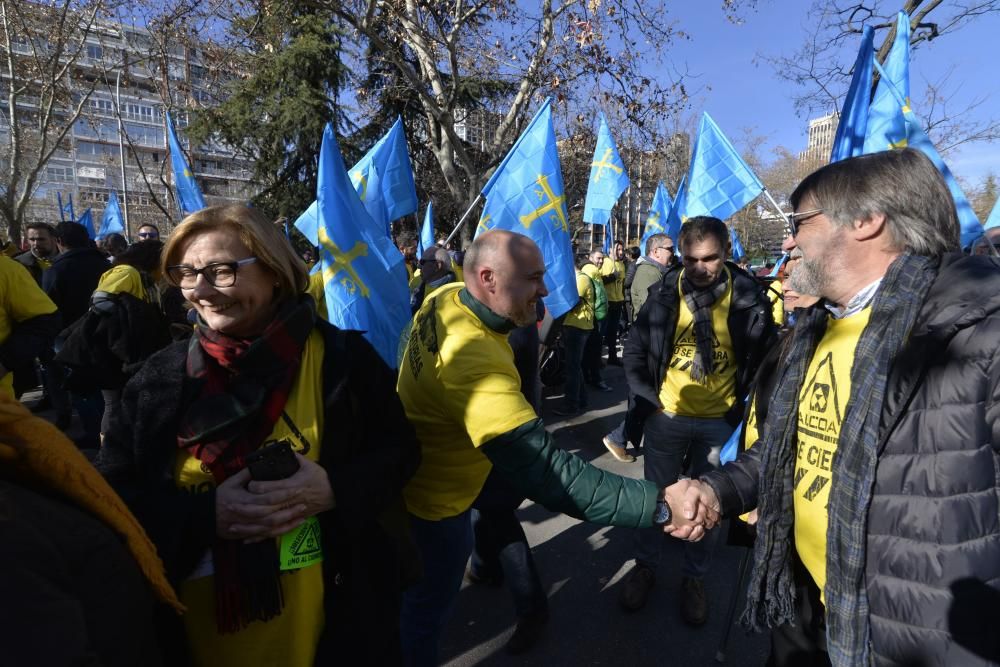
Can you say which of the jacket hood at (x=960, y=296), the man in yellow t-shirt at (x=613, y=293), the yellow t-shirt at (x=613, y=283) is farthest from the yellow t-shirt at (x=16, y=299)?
the yellow t-shirt at (x=613, y=283)

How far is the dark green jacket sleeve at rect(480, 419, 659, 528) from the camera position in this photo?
1565 mm

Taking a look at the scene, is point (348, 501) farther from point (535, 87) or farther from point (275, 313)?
point (535, 87)

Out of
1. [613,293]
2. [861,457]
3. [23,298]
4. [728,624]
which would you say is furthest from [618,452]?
[23,298]

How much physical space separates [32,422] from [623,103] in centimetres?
1062

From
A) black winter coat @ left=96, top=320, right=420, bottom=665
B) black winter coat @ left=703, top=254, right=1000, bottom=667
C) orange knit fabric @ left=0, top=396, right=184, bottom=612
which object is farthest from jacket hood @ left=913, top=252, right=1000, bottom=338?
orange knit fabric @ left=0, top=396, right=184, bottom=612

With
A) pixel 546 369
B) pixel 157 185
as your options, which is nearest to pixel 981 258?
pixel 546 369

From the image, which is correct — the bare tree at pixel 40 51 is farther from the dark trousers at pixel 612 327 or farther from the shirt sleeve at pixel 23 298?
the dark trousers at pixel 612 327

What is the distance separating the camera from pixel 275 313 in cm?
155

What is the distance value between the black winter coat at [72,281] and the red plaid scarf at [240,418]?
461cm

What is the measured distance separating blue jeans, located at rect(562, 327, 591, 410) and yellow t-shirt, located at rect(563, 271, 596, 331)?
0.22 ft

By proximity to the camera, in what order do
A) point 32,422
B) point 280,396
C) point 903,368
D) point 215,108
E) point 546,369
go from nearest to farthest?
point 32,422
point 903,368
point 280,396
point 546,369
point 215,108

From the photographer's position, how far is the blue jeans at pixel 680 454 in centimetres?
285

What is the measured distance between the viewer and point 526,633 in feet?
8.54

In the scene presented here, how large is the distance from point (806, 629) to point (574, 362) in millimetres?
4939
